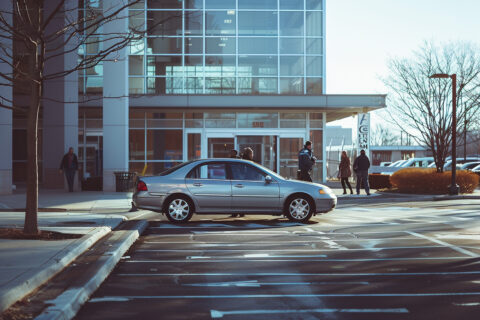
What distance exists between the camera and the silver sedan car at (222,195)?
44.3 ft

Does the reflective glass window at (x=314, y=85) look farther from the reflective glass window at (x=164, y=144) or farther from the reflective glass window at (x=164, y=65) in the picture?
the reflective glass window at (x=164, y=144)

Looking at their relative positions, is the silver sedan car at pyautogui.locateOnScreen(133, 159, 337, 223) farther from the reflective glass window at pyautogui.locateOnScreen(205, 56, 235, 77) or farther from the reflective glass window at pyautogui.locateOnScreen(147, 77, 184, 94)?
the reflective glass window at pyautogui.locateOnScreen(205, 56, 235, 77)

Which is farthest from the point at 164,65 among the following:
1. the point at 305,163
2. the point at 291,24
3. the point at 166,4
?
the point at 305,163

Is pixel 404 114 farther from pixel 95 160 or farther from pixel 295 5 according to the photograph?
pixel 95 160

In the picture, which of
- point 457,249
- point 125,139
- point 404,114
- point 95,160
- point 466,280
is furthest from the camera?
point 95,160

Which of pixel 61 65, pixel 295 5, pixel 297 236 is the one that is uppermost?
pixel 295 5

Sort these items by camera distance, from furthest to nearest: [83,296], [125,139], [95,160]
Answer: [95,160] < [125,139] < [83,296]

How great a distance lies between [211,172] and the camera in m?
13.8

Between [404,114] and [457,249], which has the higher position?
[404,114]

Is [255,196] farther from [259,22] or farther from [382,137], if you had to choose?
[382,137]

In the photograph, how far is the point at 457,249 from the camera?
944 centimetres

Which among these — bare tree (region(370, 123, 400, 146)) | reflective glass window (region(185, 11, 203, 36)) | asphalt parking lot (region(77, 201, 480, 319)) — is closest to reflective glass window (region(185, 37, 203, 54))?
reflective glass window (region(185, 11, 203, 36))

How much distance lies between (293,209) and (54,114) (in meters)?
14.4

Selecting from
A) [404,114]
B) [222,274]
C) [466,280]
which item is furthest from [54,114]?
[466,280]
